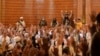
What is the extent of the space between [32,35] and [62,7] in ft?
32.4

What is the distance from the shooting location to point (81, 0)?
1942 centimetres

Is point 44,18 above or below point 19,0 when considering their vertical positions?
below

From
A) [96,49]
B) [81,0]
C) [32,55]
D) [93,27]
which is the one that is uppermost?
[81,0]

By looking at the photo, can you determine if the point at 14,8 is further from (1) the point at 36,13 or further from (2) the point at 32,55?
(2) the point at 32,55

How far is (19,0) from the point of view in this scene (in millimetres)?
20219

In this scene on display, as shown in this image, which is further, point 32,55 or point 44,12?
point 44,12

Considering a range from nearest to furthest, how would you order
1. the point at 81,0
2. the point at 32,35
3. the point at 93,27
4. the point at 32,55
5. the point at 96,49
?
the point at 96,49 → the point at 93,27 → the point at 32,55 → the point at 32,35 → the point at 81,0

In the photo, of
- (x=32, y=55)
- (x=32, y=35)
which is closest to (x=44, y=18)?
(x=32, y=35)

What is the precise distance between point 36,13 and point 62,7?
1.97 m

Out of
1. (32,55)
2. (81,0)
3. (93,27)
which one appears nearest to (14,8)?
(81,0)

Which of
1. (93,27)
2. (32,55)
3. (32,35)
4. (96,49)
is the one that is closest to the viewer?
(96,49)

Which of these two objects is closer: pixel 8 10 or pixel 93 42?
pixel 93 42

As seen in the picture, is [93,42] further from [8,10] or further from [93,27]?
[8,10]

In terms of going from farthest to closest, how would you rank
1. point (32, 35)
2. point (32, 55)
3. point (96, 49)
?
point (32, 35) → point (32, 55) → point (96, 49)
